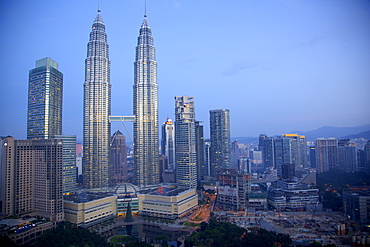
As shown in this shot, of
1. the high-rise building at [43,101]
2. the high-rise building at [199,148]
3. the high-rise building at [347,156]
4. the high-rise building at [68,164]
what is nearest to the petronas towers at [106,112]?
the high-rise building at [68,164]

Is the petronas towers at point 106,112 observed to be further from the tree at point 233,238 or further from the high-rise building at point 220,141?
the tree at point 233,238

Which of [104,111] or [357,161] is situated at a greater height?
[104,111]

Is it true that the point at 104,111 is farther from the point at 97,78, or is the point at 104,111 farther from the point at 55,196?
the point at 55,196

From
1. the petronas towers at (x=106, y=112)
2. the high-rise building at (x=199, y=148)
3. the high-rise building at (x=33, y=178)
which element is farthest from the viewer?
the high-rise building at (x=199, y=148)

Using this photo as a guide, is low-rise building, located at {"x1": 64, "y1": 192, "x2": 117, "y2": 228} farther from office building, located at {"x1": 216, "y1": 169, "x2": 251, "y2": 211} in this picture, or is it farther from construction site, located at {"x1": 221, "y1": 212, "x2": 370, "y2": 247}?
office building, located at {"x1": 216, "y1": 169, "x2": 251, "y2": 211}

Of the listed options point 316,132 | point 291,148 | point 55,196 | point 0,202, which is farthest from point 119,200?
point 316,132

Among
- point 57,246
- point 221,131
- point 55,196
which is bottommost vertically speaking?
point 57,246

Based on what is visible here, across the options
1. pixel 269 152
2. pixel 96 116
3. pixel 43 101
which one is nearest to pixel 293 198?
pixel 96 116
